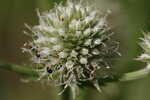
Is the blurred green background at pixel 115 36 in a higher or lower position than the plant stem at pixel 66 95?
higher

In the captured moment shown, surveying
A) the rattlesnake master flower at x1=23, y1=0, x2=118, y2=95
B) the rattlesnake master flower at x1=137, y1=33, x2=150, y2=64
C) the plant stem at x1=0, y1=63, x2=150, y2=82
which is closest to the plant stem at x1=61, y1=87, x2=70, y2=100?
the rattlesnake master flower at x1=23, y1=0, x2=118, y2=95

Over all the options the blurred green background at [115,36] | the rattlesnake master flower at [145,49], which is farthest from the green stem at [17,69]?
the rattlesnake master flower at [145,49]

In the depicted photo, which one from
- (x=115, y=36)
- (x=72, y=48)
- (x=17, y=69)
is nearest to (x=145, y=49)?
(x=72, y=48)

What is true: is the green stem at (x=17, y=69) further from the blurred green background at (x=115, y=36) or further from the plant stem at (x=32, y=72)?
the blurred green background at (x=115, y=36)

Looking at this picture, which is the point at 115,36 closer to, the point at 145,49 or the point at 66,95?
the point at 145,49

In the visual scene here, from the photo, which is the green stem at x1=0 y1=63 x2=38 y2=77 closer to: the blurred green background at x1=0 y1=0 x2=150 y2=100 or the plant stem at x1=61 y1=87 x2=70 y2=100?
the blurred green background at x1=0 y1=0 x2=150 y2=100
